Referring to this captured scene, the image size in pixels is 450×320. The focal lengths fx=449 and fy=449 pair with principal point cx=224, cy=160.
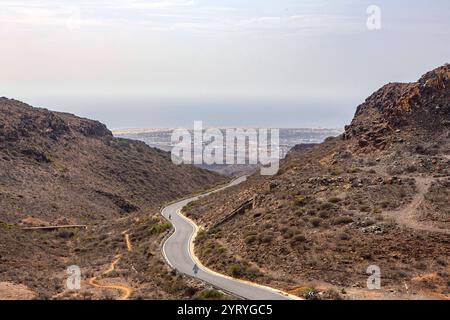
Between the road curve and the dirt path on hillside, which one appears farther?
the dirt path on hillside

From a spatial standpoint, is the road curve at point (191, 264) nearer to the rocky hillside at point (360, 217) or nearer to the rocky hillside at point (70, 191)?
the rocky hillside at point (360, 217)

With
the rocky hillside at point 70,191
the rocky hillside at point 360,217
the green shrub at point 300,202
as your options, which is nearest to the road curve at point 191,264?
the rocky hillside at point 360,217

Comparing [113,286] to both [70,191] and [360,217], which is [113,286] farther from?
[70,191]

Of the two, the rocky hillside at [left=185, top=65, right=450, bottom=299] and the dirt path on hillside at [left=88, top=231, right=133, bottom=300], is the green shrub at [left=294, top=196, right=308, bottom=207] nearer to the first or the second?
the rocky hillside at [left=185, top=65, right=450, bottom=299]

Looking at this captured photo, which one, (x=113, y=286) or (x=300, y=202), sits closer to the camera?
(x=113, y=286)

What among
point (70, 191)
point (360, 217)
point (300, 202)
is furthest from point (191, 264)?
point (70, 191)

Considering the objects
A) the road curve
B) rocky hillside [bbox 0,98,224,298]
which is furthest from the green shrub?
rocky hillside [bbox 0,98,224,298]
